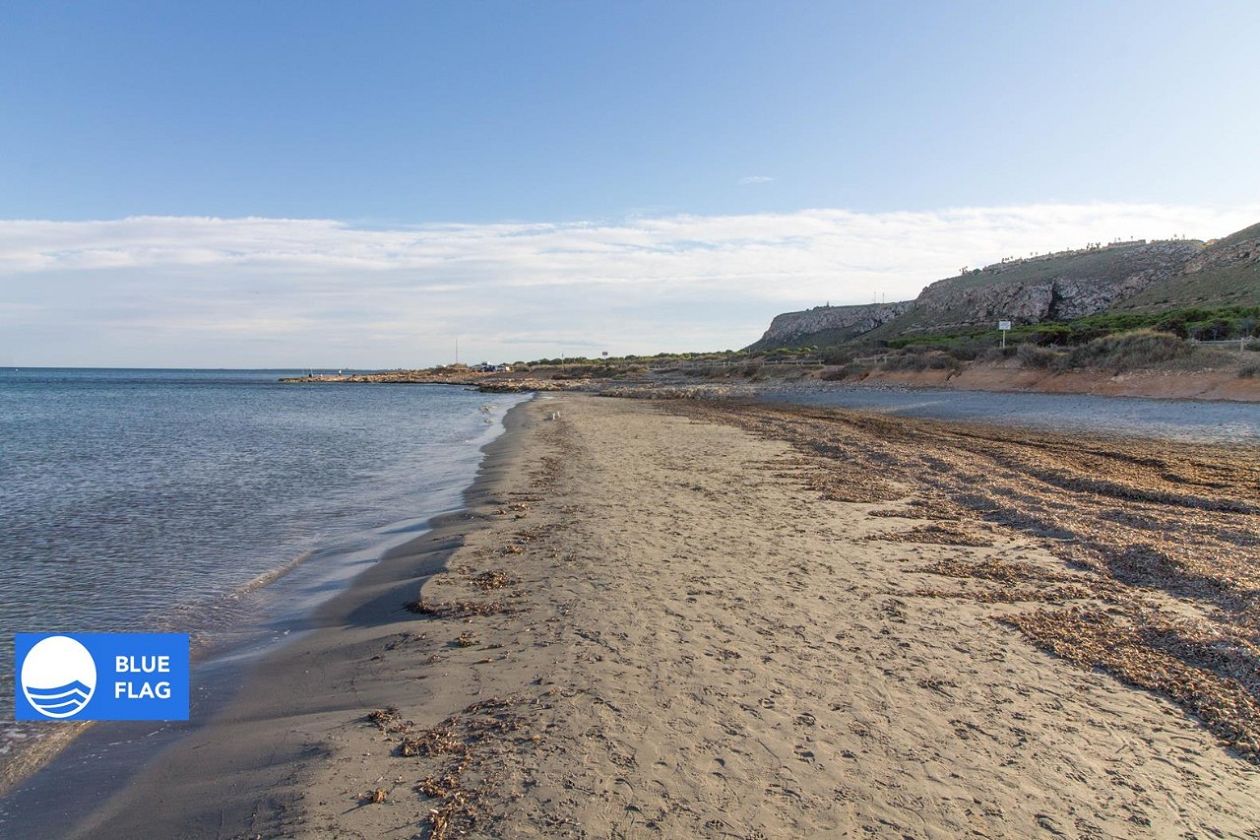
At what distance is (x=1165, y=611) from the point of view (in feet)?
20.4

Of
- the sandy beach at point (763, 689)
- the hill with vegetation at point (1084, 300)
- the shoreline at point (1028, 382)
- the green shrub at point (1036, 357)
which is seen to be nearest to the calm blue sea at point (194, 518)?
the sandy beach at point (763, 689)

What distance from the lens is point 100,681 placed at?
4793 millimetres

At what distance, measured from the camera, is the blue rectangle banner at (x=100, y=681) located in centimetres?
479

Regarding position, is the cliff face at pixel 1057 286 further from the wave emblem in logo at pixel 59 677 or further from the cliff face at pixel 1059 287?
the wave emblem in logo at pixel 59 677

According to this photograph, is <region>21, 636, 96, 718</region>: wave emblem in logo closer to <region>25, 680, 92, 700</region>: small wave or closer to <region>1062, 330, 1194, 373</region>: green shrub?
<region>25, 680, 92, 700</region>: small wave

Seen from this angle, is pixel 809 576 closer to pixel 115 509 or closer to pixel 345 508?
pixel 345 508

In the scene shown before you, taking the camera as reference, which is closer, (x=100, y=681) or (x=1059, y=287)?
(x=100, y=681)

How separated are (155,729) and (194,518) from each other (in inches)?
326

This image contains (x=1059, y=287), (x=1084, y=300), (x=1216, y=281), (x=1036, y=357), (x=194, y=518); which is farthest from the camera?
(x=1059, y=287)

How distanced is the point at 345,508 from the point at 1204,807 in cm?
1240

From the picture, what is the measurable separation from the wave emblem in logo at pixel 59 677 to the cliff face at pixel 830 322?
133 meters

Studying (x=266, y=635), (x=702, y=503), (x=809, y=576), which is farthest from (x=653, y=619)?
(x=702, y=503)

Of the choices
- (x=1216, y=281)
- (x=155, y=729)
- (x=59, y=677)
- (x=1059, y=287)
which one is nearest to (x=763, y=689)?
(x=155, y=729)

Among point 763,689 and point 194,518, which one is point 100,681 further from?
point 194,518
